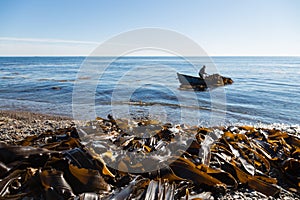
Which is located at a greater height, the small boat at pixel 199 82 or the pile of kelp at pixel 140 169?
the pile of kelp at pixel 140 169

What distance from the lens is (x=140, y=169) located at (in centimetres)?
175

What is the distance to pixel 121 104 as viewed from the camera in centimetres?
805

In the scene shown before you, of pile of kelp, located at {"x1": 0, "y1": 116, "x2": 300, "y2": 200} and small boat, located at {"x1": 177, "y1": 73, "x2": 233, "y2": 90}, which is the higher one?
pile of kelp, located at {"x1": 0, "y1": 116, "x2": 300, "y2": 200}

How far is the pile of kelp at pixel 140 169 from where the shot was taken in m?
1.45

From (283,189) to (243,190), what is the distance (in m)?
0.38

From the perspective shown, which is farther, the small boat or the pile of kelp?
the small boat

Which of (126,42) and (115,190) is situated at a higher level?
(126,42)

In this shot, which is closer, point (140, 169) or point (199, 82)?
point (140, 169)

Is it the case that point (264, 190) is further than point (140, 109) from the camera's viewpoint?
No

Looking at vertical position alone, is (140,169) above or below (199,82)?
above

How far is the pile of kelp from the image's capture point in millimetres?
1447

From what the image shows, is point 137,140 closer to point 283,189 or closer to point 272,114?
point 283,189

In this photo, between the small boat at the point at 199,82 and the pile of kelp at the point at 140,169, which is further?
the small boat at the point at 199,82

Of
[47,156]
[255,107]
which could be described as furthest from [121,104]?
[47,156]
